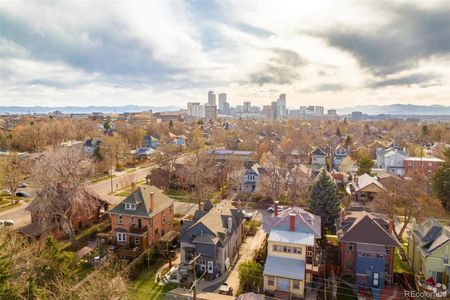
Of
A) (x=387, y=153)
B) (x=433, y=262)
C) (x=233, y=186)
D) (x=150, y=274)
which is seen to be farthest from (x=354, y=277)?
(x=387, y=153)

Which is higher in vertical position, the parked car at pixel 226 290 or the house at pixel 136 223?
the house at pixel 136 223

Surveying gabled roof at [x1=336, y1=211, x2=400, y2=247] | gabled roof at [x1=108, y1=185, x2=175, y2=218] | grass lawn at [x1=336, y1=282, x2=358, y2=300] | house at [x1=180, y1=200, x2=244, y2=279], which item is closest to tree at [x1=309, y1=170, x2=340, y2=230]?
gabled roof at [x1=336, y1=211, x2=400, y2=247]

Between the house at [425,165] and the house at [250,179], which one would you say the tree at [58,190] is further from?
the house at [425,165]

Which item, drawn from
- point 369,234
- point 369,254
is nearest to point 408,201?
point 369,234

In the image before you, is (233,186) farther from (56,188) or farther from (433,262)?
(433,262)

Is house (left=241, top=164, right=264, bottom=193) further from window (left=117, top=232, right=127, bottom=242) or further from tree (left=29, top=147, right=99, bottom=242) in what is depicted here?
tree (left=29, top=147, right=99, bottom=242)

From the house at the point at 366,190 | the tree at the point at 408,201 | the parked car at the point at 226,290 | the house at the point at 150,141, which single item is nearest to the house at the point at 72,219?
the parked car at the point at 226,290
